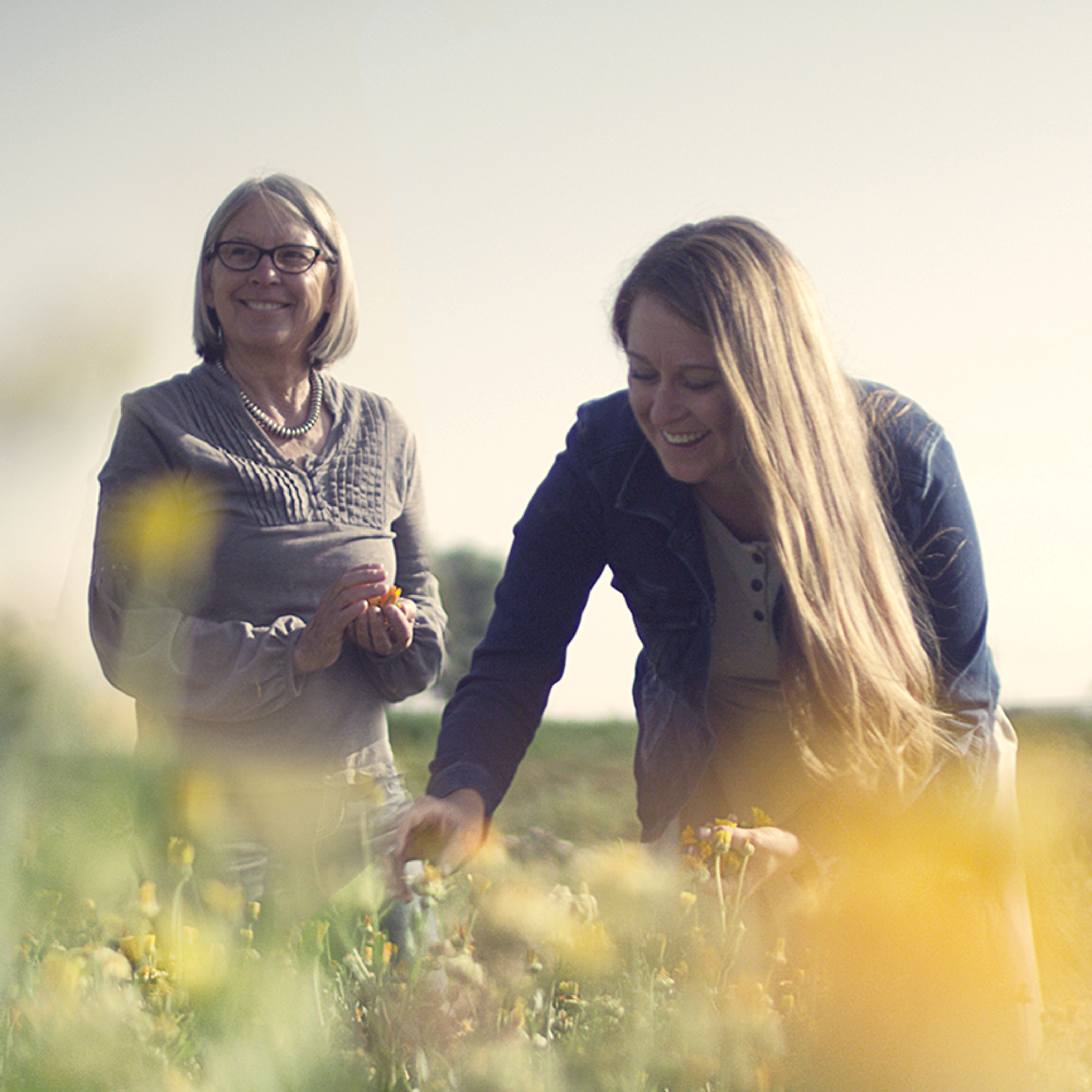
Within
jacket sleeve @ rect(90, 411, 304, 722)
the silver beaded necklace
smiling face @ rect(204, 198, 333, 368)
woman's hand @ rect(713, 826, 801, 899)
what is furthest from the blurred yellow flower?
woman's hand @ rect(713, 826, 801, 899)

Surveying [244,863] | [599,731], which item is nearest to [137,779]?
[244,863]

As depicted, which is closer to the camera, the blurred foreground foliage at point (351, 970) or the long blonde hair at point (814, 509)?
the blurred foreground foliage at point (351, 970)

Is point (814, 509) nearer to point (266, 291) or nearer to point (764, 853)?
point (764, 853)

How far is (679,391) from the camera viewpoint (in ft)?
5.45

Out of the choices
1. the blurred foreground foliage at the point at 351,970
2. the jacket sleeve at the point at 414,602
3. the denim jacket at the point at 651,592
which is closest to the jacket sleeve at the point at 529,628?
the denim jacket at the point at 651,592

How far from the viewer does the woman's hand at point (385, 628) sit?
5.81 feet

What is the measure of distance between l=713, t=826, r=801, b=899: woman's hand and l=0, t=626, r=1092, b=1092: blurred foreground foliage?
0.08 m

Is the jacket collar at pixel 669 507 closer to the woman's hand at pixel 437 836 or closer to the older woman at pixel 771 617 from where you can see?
the older woman at pixel 771 617

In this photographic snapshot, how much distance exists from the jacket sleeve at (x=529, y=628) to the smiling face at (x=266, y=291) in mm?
515

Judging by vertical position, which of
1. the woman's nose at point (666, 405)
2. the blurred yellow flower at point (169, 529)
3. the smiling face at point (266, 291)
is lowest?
the blurred yellow flower at point (169, 529)

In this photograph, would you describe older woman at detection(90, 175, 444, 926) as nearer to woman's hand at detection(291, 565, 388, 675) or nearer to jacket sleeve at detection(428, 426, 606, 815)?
woman's hand at detection(291, 565, 388, 675)

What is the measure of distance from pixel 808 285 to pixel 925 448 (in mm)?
325

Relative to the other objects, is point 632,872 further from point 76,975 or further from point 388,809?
point 388,809

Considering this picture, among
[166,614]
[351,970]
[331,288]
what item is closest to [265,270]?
[331,288]
